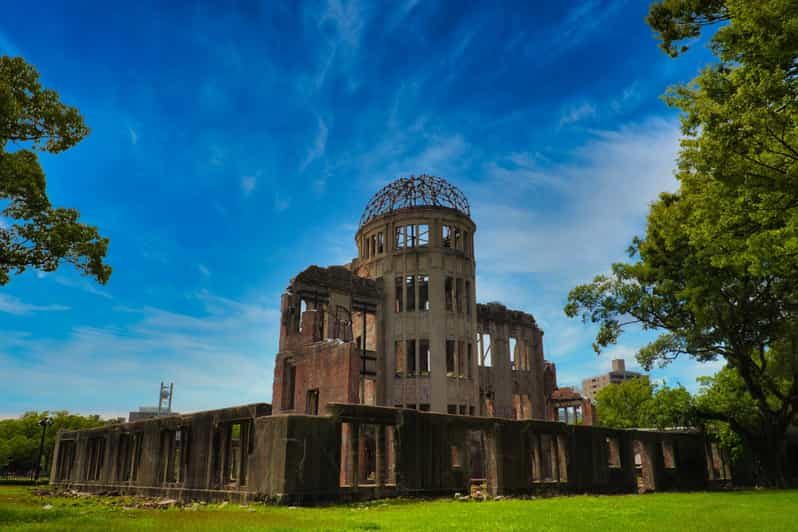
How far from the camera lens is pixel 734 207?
1479 centimetres

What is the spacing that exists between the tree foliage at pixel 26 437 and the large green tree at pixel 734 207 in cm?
5472

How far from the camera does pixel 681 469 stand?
29281 millimetres

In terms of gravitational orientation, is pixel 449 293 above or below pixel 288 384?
above

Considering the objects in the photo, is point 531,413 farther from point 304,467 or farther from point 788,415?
point 304,467

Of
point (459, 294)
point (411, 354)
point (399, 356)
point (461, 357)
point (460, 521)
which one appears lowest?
point (460, 521)

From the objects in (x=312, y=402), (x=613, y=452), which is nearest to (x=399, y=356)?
(x=312, y=402)

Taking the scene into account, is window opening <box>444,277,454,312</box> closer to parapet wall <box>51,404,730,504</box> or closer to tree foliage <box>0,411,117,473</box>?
parapet wall <box>51,404,730,504</box>

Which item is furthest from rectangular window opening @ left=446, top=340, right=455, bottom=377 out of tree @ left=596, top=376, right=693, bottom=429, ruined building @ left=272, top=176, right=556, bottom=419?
tree @ left=596, top=376, right=693, bottom=429

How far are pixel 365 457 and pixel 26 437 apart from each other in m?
45.2

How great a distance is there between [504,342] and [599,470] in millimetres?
18966

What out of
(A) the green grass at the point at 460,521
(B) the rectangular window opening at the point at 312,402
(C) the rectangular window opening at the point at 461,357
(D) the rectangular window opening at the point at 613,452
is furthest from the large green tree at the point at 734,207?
(B) the rectangular window opening at the point at 312,402

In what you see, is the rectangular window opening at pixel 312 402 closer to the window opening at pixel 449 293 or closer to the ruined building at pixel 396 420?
the ruined building at pixel 396 420

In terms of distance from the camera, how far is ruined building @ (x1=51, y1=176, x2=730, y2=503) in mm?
17422

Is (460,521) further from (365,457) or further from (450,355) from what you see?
(450,355)
